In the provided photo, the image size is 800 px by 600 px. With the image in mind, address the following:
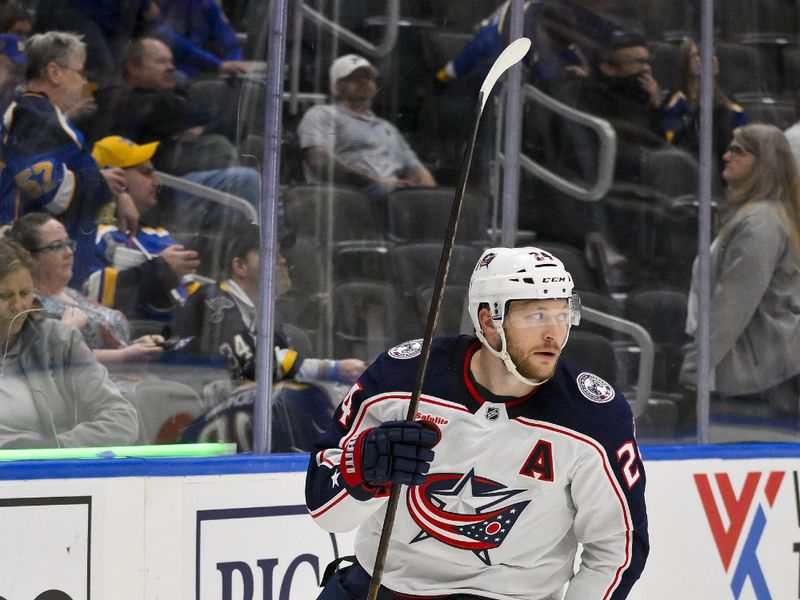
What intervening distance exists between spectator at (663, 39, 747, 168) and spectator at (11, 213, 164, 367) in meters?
1.90

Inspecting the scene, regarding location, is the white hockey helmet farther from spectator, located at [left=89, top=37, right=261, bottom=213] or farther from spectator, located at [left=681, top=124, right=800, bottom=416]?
spectator, located at [left=681, top=124, right=800, bottom=416]

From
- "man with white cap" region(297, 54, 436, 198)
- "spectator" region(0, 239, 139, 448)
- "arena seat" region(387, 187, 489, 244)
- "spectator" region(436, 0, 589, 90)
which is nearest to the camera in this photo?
"spectator" region(0, 239, 139, 448)

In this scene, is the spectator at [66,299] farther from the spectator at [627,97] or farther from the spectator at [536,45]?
the spectator at [627,97]

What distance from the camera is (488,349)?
252cm

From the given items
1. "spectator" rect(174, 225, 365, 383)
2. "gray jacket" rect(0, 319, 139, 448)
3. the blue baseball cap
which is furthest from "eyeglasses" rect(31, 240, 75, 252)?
the blue baseball cap

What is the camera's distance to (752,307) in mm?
4297

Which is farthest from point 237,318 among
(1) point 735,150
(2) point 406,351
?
(1) point 735,150

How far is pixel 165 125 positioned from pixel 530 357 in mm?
1370

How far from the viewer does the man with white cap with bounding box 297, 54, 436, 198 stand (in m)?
3.68

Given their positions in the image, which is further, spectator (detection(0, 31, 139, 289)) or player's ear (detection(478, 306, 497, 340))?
spectator (detection(0, 31, 139, 289))

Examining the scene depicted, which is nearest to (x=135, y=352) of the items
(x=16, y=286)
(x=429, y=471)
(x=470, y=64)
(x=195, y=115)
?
(x=16, y=286)

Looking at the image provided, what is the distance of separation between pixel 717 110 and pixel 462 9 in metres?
0.92

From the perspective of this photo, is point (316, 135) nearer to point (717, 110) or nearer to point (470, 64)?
point (470, 64)

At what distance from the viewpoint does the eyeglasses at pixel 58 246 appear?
10.5ft
